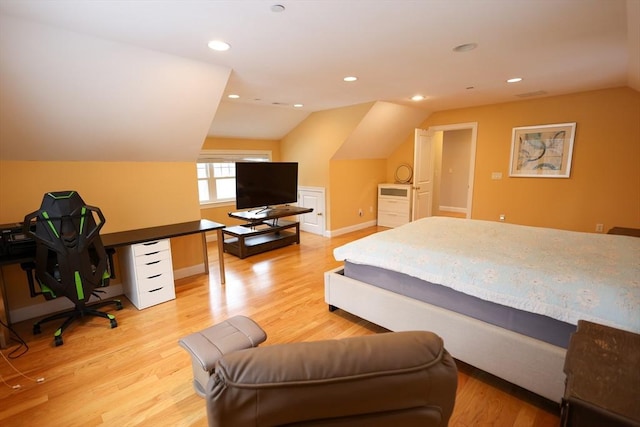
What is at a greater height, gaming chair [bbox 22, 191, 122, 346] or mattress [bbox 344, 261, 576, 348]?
gaming chair [bbox 22, 191, 122, 346]

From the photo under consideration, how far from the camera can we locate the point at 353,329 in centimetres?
260

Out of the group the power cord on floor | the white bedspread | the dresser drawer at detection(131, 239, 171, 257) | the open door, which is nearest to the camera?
the white bedspread

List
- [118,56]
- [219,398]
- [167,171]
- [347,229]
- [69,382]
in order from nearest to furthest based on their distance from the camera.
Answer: [219,398], [69,382], [118,56], [167,171], [347,229]

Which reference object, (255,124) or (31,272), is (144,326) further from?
(255,124)

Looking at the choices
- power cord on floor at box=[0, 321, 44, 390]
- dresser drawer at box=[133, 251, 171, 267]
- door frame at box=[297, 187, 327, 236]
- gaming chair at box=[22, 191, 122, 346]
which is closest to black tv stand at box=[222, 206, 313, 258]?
door frame at box=[297, 187, 327, 236]

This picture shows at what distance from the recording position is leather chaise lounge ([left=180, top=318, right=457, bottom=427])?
0.73 m

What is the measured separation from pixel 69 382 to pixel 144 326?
2.27 ft

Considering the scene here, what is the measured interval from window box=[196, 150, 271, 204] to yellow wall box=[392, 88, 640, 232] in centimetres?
441

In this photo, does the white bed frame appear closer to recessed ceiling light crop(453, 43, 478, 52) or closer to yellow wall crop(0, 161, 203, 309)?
recessed ceiling light crop(453, 43, 478, 52)

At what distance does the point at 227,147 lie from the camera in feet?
18.4

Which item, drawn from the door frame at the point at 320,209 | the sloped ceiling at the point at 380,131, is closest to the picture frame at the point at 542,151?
the sloped ceiling at the point at 380,131

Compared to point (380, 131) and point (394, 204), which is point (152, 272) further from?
point (394, 204)

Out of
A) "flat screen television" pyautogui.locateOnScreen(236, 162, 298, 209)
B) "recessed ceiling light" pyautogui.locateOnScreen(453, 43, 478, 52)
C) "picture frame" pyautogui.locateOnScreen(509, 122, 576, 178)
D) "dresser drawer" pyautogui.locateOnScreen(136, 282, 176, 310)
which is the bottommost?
"dresser drawer" pyautogui.locateOnScreen(136, 282, 176, 310)

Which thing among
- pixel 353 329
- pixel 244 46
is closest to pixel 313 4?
pixel 244 46
